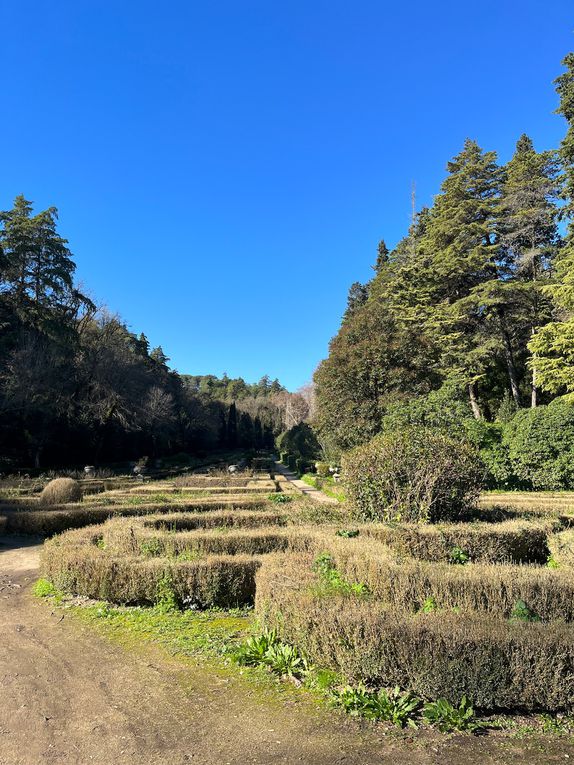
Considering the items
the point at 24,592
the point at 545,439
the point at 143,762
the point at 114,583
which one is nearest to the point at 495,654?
the point at 143,762

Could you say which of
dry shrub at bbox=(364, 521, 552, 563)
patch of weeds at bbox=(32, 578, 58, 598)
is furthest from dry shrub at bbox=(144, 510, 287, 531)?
dry shrub at bbox=(364, 521, 552, 563)

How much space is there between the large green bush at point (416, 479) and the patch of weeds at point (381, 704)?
467cm

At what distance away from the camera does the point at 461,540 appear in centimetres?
661

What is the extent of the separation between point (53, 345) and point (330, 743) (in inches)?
1321

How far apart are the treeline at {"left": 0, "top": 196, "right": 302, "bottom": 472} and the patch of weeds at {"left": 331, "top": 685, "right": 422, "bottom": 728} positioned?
29093mm

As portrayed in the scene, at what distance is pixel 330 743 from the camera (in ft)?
10.2

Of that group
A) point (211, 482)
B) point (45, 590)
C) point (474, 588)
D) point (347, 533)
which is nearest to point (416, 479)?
point (347, 533)

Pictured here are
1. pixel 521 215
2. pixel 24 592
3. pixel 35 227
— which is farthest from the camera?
pixel 35 227

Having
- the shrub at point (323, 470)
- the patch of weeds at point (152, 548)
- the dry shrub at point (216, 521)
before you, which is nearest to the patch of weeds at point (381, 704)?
the patch of weeds at point (152, 548)

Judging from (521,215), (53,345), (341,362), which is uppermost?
(521,215)

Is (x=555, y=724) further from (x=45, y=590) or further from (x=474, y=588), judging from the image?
(x=45, y=590)

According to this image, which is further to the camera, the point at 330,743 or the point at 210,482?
the point at 210,482

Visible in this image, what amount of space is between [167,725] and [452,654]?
2010mm

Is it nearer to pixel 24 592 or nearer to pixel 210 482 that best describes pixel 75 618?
pixel 24 592
